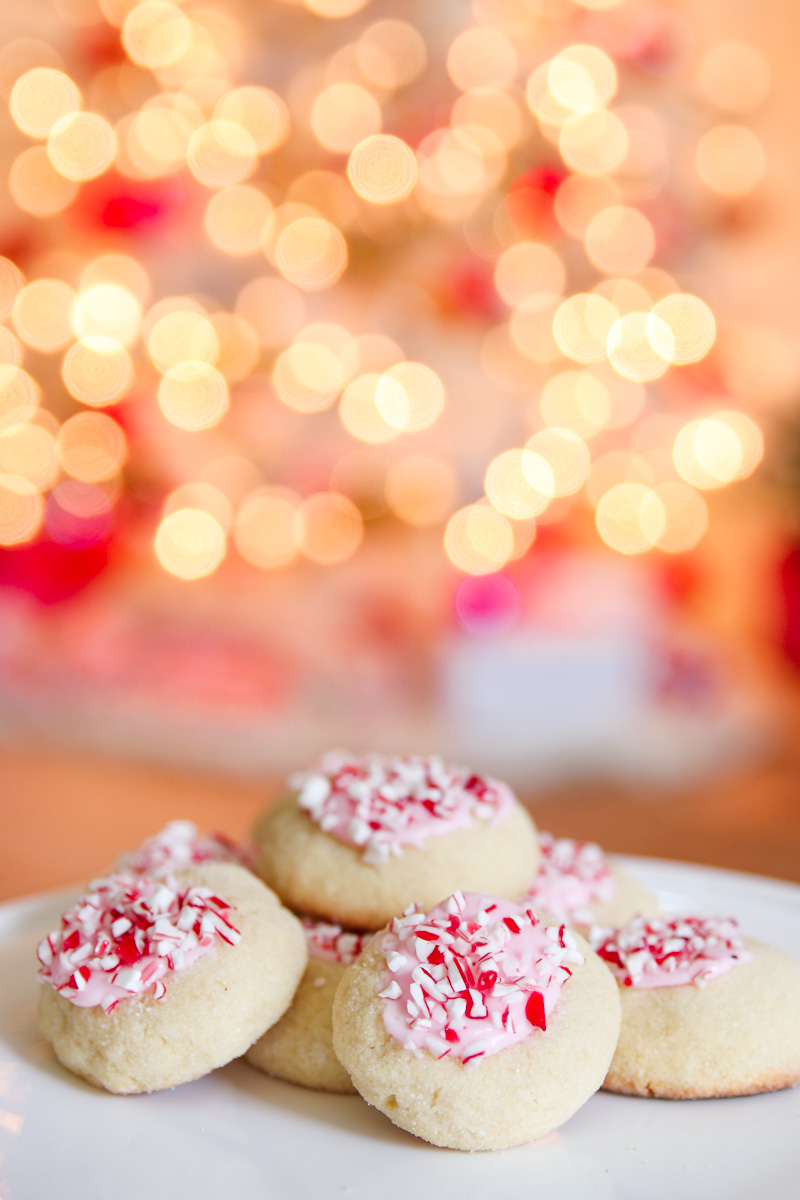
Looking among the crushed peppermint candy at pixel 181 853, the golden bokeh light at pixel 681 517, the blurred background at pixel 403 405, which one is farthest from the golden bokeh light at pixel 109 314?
the crushed peppermint candy at pixel 181 853

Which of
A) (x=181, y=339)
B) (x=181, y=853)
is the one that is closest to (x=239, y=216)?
(x=181, y=339)

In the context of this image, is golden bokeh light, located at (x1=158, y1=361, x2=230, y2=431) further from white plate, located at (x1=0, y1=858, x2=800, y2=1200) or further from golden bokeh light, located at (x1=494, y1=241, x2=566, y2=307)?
white plate, located at (x1=0, y1=858, x2=800, y2=1200)

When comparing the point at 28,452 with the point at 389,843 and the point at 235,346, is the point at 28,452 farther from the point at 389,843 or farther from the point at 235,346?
the point at 389,843

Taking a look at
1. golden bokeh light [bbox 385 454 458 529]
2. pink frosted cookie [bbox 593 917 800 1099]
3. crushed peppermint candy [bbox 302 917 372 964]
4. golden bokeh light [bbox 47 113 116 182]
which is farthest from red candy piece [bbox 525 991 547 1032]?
golden bokeh light [bbox 47 113 116 182]

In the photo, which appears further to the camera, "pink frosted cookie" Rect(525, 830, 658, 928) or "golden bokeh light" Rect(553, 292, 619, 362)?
"golden bokeh light" Rect(553, 292, 619, 362)

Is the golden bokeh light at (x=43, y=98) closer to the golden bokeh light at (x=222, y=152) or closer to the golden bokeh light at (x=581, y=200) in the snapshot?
the golden bokeh light at (x=222, y=152)
